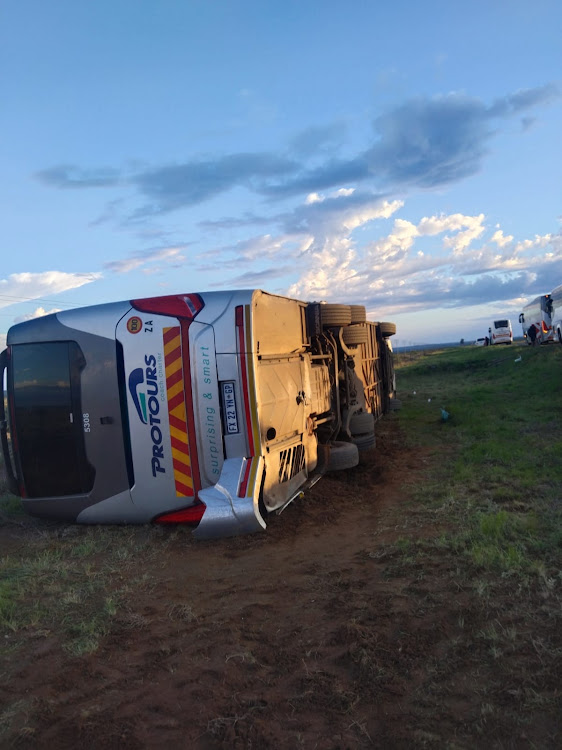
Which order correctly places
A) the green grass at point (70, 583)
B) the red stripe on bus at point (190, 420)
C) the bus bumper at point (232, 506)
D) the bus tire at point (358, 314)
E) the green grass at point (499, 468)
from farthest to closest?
the bus tire at point (358, 314), the red stripe on bus at point (190, 420), the bus bumper at point (232, 506), the green grass at point (499, 468), the green grass at point (70, 583)

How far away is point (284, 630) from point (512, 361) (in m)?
25.4

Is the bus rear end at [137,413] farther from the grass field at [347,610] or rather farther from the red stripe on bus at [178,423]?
the grass field at [347,610]

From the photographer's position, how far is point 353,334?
30.6ft

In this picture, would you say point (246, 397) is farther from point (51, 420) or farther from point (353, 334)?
point (353, 334)

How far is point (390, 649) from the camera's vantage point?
11.1 feet

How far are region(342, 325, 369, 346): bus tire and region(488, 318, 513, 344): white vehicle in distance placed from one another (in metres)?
41.0

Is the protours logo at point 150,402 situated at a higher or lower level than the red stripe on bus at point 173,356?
lower

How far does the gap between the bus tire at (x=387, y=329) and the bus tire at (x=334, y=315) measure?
6.39 meters

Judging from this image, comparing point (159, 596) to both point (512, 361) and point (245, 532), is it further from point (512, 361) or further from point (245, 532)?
point (512, 361)

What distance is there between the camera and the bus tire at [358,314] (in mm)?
10055

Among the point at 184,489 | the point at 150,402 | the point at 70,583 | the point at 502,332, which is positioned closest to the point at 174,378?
the point at 150,402

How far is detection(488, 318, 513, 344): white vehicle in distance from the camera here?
154ft

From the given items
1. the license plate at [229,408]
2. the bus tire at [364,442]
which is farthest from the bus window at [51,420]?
the bus tire at [364,442]

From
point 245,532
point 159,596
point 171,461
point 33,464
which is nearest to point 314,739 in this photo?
point 159,596
